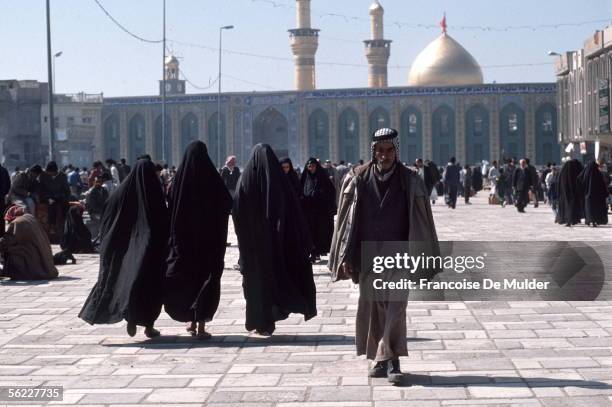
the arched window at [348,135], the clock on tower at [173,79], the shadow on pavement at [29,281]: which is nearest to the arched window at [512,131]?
the arched window at [348,135]

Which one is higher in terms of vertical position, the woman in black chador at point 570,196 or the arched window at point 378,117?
the arched window at point 378,117

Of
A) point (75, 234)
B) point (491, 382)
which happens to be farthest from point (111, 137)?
point (491, 382)

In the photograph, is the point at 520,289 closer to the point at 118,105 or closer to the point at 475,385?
the point at 475,385

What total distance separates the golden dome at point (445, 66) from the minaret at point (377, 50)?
3744mm

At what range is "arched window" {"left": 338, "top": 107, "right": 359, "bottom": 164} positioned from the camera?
64.8 m

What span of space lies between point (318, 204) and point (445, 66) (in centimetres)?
5517

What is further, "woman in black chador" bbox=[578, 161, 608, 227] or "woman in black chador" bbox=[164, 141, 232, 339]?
"woman in black chador" bbox=[578, 161, 608, 227]

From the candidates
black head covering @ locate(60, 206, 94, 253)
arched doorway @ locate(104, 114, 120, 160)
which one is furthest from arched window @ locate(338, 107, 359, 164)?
black head covering @ locate(60, 206, 94, 253)

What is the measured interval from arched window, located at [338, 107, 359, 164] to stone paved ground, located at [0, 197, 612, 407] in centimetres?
5597

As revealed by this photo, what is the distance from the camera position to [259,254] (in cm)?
706

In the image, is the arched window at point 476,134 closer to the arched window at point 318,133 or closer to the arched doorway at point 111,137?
the arched window at point 318,133

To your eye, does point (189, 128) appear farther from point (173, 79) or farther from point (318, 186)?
point (318, 186)

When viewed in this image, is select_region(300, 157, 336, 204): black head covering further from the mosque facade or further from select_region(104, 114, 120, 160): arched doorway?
select_region(104, 114, 120, 160): arched doorway

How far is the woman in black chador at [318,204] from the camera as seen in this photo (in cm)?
1214
